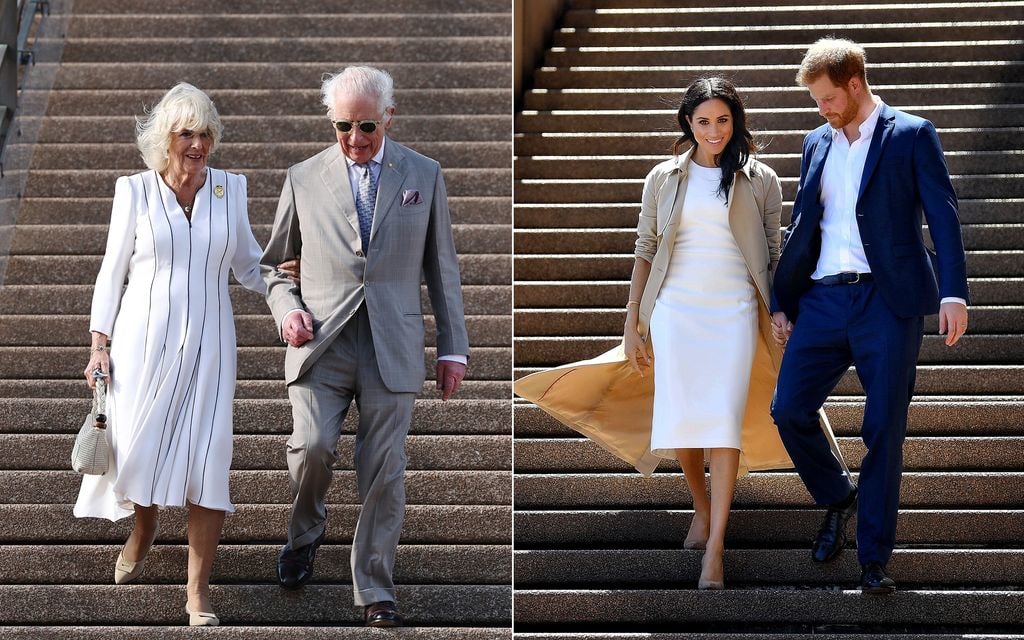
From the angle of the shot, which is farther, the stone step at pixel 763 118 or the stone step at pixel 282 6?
the stone step at pixel 282 6

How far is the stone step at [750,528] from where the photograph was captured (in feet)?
16.5

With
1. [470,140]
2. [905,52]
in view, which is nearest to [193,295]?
[470,140]

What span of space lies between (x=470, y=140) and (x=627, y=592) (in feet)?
12.0

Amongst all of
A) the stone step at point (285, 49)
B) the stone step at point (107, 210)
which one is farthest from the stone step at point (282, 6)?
the stone step at point (107, 210)

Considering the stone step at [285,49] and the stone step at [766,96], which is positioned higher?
the stone step at [285,49]

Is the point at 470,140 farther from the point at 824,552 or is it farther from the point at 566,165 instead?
the point at 824,552

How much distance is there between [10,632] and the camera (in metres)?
4.59

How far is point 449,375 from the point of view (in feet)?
15.1

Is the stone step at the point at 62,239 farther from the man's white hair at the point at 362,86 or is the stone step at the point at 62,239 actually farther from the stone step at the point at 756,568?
the man's white hair at the point at 362,86

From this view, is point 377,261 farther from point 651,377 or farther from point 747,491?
point 747,491

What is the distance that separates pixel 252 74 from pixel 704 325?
13.8 ft

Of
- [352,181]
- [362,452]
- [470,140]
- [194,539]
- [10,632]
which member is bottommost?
[10,632]

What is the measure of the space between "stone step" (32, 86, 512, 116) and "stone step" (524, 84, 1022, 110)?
0.33ft

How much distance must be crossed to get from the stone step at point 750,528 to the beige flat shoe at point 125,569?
1365 mm
